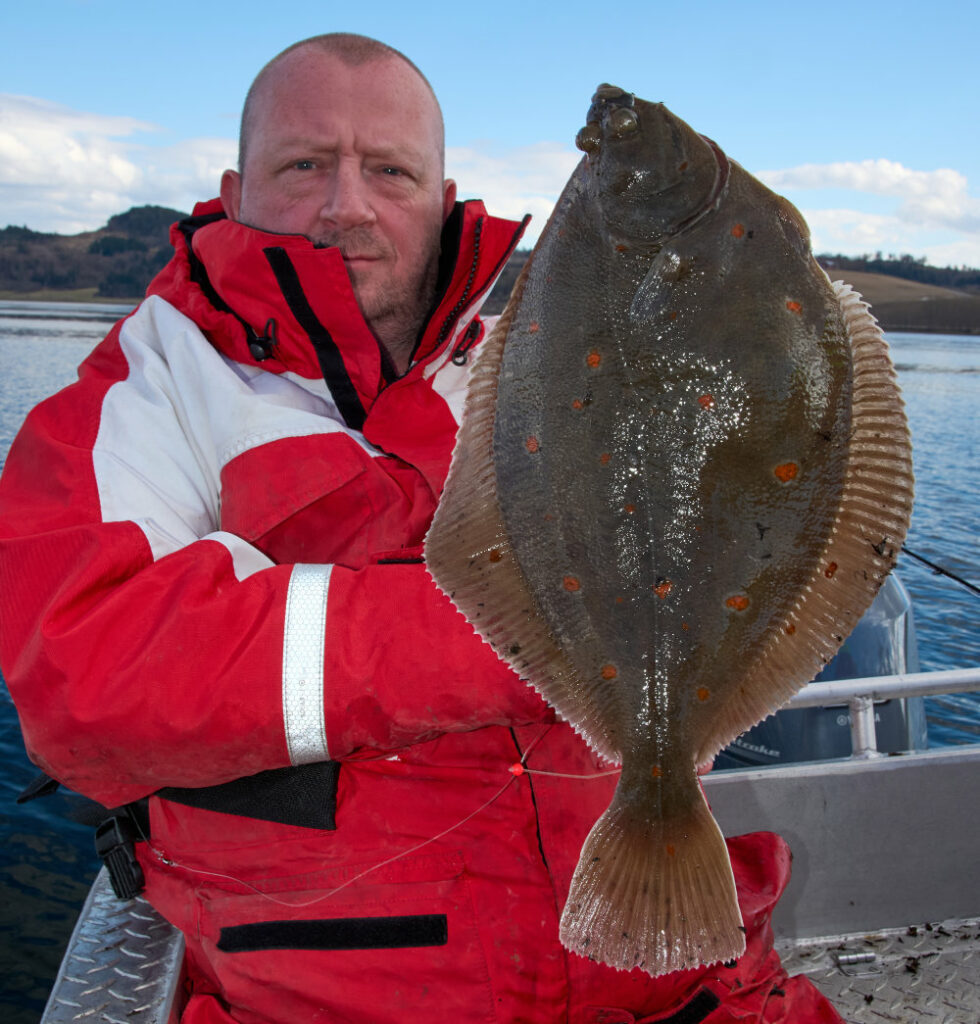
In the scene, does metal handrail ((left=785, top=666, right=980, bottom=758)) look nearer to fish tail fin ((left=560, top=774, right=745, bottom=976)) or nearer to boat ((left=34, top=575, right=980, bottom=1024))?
boat ((left=34, top=575, right=980, bottom=1024))

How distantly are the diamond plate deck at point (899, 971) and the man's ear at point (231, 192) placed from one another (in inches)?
129

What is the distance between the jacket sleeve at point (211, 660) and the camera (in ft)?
5.41

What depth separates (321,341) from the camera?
2244 mm

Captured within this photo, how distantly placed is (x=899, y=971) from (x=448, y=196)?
3.23m

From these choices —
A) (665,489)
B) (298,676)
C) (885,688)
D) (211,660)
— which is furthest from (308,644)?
(885,688)

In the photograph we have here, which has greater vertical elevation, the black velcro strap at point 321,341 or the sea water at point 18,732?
the black velcro strap at point 321,341

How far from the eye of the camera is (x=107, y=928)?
252 cm

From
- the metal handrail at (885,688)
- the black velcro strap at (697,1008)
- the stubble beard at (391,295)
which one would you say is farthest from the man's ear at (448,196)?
the black velcro strap at (697,1008)

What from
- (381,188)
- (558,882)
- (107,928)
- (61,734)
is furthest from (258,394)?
(107,928)

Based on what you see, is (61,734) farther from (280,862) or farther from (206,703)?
(280,862)

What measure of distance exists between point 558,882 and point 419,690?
58 cm

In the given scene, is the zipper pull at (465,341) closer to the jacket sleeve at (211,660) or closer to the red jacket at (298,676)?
the red jacket at (298,676)

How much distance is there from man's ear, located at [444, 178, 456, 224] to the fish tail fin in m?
1.92

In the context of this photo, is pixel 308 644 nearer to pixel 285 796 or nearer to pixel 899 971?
pixel 285 796
